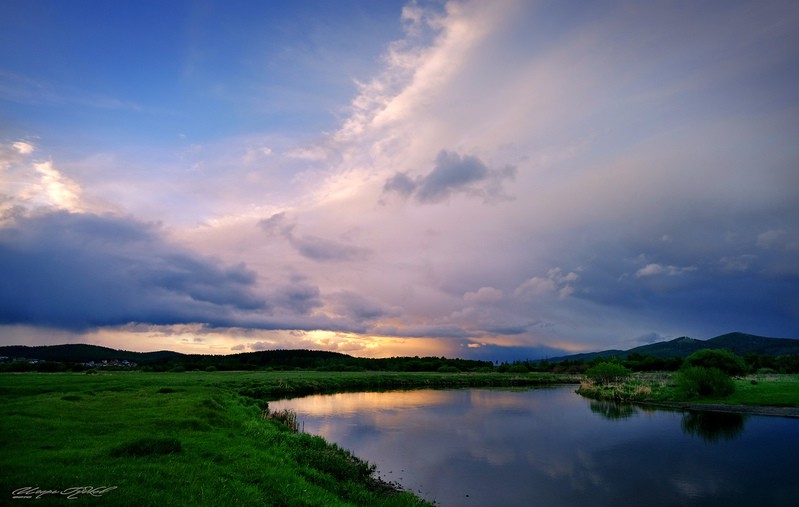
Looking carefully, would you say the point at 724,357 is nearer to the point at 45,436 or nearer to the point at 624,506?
the point at 624,506

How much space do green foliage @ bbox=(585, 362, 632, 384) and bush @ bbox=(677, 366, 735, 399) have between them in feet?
113

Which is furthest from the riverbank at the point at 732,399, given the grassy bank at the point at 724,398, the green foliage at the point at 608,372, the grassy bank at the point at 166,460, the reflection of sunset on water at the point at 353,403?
the grassy bank at the point at 166,460

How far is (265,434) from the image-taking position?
105 ft

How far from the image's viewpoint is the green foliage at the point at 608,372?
10506cm

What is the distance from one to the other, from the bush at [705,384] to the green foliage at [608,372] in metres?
34.3

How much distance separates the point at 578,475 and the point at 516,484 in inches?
217

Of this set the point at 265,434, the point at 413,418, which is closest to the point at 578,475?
the point at 265,434

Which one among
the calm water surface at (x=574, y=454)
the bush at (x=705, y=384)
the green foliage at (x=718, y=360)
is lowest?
the calm water surface at (x=574, y=454)

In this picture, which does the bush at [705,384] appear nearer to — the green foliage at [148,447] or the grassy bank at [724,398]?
the grassy bank at [724,398]

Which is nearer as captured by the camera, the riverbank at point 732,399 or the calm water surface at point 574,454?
the calm water surface at point 574,454

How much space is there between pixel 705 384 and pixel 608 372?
37.7 meters

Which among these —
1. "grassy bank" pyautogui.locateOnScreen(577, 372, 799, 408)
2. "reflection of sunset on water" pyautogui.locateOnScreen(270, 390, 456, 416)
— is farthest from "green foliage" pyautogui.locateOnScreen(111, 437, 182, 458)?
"grassy bank" pyautogui.locateOnScreen(577, 372, 799, 408)

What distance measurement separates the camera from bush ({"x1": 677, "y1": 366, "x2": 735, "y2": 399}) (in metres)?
67.6

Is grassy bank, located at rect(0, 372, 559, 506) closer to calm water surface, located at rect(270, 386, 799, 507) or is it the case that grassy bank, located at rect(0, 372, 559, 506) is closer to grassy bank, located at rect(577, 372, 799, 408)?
calm water surface, located at rect(270, 386, 799, 507)
